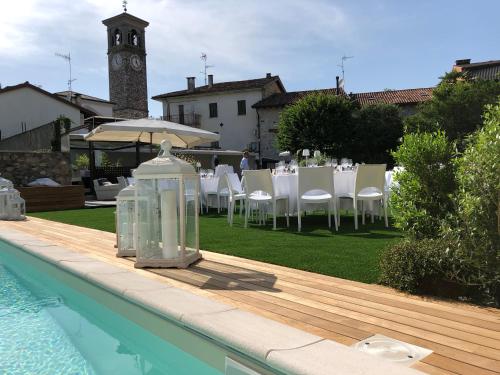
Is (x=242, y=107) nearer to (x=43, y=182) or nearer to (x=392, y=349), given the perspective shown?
(x=43, y=182)

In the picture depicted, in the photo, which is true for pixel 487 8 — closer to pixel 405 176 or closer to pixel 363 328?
pixel 405 176

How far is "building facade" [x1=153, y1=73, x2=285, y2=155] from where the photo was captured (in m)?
32.9

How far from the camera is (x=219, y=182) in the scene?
30.4 ft

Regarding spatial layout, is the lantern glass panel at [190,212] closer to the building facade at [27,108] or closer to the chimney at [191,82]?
the building facade at [27,108]

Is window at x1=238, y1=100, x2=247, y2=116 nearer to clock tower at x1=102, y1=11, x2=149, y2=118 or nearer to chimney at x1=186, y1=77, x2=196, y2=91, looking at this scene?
chimney at x1=186, y1=77, x2=196, y2=91

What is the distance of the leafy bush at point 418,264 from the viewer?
293 cm

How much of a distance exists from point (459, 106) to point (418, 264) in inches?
882

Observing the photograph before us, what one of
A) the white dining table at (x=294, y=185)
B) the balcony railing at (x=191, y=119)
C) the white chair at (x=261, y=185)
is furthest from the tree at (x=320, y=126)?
the white chair at (x=261, y=185)

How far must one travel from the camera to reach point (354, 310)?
2.67 m

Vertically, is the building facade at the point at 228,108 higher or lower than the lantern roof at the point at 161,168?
higher

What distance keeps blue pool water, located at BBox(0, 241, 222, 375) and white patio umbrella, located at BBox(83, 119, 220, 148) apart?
7.18 feet

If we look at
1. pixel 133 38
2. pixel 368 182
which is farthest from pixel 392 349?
pixel 133 38

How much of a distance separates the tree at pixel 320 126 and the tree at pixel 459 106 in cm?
389

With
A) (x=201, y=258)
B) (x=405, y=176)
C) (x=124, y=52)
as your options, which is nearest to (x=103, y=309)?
(x=201, y=258)
